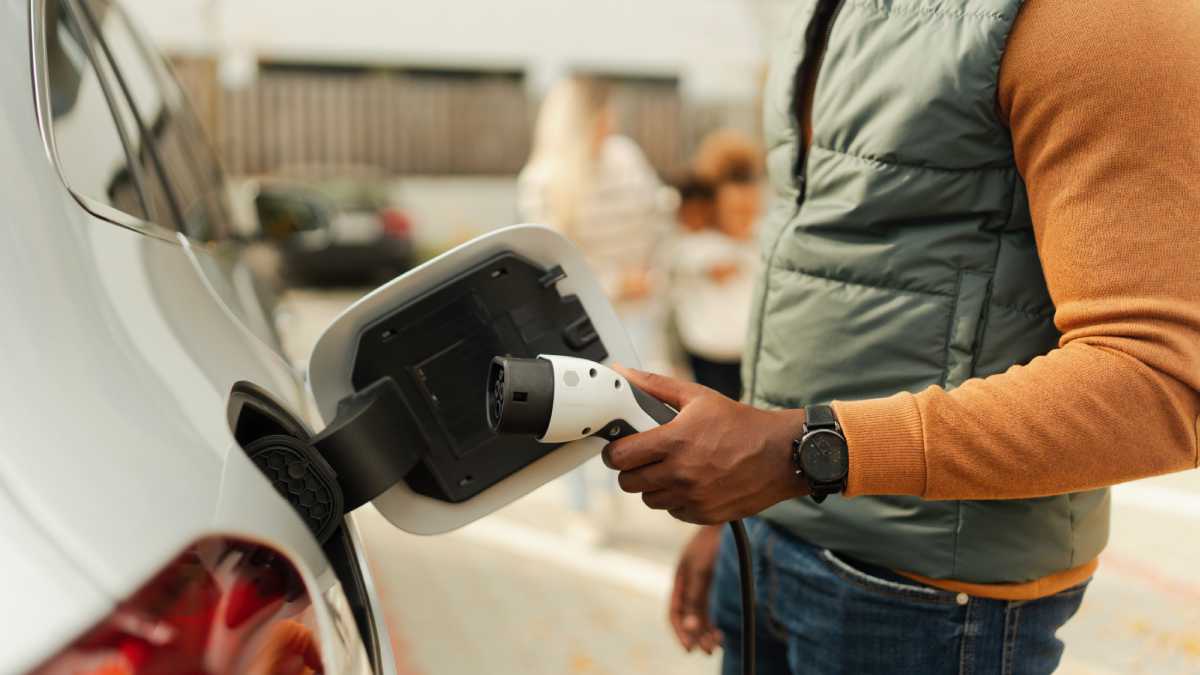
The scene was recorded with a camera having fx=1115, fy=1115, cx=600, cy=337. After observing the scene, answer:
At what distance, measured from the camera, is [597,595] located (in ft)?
13.0

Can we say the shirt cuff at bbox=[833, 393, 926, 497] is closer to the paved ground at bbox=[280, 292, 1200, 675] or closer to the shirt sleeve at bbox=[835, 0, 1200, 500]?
the shirt sleeve at bbox=[835, 0, 1200, 500]

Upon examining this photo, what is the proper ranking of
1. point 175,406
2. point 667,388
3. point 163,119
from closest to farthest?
point 175,406
point 667,388
point 163,119

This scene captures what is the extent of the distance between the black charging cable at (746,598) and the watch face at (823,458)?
28 centimetres

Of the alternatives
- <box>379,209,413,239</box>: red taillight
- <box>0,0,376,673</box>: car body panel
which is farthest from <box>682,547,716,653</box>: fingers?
<box>379,209,413,239</box>: red taillight

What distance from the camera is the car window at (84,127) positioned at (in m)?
1.25

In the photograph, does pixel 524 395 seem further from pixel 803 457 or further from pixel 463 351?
pixel 803 457

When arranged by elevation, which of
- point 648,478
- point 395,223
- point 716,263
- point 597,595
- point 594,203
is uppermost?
point 648,478

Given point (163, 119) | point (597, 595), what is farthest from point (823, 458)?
point (597, 595)

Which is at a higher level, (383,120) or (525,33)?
(525,33)

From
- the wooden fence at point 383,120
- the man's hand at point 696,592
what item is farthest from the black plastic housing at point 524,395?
the wooden fence at point 383,120

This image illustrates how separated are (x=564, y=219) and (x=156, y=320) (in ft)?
11.2

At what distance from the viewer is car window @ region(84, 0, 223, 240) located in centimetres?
198

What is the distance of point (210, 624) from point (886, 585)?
34.2 inches

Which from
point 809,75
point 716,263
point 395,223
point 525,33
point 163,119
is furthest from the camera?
point 525,33
